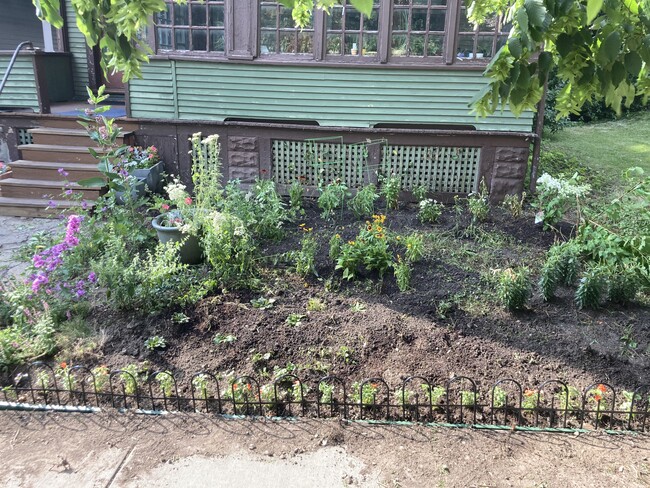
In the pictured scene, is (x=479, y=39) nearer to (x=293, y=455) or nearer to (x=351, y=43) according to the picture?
(x=351, y=43)

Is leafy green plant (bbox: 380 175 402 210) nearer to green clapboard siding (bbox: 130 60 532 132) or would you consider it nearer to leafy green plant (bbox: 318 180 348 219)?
leafy green plant (bbox: 318 180 348 219)

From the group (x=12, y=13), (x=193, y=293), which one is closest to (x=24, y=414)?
(x=193, y=293)

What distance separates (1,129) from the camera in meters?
8.39

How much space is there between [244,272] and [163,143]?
3.70 metres

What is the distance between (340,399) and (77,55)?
336 inches

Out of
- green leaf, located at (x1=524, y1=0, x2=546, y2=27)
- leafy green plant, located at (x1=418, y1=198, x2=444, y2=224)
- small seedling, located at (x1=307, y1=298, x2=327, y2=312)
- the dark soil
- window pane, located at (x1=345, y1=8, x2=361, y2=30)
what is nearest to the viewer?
green leaf, located at (x1=524, y1=0, x2=546, y2=27)

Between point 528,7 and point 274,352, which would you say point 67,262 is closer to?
point 274,352

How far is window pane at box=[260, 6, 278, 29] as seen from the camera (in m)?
7.53

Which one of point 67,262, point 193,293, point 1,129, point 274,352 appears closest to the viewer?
point 274,352

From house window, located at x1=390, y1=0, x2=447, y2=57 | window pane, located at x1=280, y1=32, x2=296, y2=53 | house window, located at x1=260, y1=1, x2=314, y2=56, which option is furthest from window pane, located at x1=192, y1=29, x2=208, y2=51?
house window, located at x1=390, y1=0, x2=447, y2=57

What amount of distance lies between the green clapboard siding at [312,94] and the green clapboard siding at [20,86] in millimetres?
1645

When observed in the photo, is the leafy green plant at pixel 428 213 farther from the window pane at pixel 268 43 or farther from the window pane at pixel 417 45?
the window pane at pixel 268 43

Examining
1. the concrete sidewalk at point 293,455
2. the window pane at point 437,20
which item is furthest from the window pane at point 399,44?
the concrete sidewalk at point 293,455

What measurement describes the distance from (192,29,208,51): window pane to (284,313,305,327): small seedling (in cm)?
473
